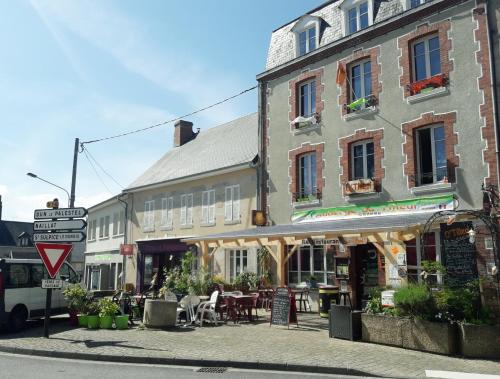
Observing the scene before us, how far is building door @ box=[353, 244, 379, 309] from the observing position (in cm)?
1455

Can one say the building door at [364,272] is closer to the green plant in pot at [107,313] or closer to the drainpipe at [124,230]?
the green plant in pot at [107,313]

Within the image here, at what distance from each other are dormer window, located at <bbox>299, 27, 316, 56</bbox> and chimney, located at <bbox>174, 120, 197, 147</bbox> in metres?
12.3

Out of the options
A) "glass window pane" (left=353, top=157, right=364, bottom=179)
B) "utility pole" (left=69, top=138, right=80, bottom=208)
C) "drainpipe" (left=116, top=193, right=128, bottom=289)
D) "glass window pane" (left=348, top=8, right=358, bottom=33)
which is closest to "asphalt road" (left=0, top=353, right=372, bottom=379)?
"glass window pane" (left=353, top=157, right=364, bottom=179)

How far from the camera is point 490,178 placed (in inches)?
471

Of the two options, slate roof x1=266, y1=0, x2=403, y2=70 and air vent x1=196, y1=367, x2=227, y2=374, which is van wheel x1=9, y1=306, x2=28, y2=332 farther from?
slate roof x1=266, y1=0, x2=403, y2=70

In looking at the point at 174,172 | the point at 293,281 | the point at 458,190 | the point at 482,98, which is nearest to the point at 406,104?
the point at 482,98

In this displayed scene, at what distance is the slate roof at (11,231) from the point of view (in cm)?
4972

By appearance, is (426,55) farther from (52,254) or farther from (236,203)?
(52,254)

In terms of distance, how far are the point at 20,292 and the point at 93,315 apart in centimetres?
190

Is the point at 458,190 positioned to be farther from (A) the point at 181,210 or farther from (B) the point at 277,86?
(A) the point at 181,210

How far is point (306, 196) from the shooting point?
1659 centimetres

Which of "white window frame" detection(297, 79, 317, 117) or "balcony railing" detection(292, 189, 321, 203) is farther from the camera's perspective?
"white window frame" detection(297, 79, 317, 117)

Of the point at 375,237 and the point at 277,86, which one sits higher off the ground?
the point at 277,86

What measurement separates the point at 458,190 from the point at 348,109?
14.9ft
